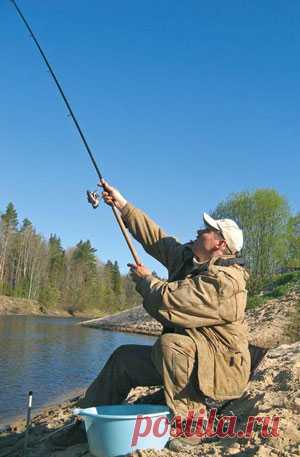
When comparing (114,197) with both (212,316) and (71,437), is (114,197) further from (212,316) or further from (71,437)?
(71,437)

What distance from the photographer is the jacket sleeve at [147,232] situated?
508 cm

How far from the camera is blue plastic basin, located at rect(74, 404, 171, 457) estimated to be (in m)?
3.40

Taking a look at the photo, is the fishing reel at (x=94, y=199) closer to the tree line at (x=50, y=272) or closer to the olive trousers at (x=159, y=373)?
the olive trousers at (x=159, y=373)

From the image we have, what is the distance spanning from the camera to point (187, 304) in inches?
146

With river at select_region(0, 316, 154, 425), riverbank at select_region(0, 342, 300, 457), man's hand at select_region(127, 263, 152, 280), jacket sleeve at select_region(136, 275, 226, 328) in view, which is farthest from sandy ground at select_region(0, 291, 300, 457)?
river at select_region(0, 316, 154, 425)

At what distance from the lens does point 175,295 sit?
371 cm

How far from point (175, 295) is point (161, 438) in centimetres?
99

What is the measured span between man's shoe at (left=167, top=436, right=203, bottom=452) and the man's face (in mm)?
1385

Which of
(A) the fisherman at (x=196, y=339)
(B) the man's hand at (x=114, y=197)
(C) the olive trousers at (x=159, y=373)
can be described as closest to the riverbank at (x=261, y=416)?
(A) the fisherman at (x=196, y=339)

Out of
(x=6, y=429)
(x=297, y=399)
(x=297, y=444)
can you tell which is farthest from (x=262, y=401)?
(x=6, y=429)

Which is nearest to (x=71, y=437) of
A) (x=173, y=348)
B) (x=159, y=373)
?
(x=159, y=373)

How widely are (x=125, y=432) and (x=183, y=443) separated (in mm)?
475

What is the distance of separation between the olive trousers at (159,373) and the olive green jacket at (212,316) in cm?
9

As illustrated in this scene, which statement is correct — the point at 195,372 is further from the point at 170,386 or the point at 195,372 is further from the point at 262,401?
the point at 262,401
